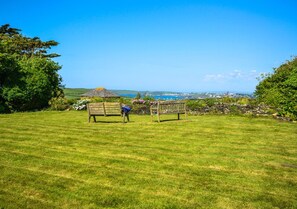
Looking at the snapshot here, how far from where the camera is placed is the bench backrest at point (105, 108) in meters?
14.0

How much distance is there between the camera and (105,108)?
46.8 ft

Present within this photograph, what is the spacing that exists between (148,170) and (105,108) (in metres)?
8.26

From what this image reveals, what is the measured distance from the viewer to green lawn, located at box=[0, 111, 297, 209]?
193 inches

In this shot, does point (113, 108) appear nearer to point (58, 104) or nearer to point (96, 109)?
point (96, 109)

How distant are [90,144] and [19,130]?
4.26 meters

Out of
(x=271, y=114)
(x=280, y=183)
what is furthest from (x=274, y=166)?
(x=271, y=114)

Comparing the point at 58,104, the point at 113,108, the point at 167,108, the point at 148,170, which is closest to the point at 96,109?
the point at 113,108

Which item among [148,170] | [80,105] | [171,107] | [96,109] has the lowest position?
[148,170]

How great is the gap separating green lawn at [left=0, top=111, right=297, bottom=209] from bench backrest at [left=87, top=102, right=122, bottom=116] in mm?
3135

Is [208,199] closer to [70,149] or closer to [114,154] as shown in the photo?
[114,154]

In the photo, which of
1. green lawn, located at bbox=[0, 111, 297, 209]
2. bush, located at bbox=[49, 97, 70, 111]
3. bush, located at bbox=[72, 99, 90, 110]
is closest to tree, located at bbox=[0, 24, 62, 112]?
bush, located at bbox=[49, 97, 70, 111]

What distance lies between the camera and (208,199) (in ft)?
16.2

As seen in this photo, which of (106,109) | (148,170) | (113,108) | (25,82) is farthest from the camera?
(25,82)

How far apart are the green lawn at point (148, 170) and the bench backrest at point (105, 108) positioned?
123 inches
